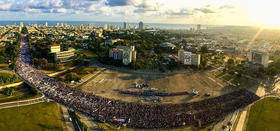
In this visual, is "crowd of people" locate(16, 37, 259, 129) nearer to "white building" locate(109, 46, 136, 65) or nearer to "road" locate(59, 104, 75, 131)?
"road" locate(59, 104, 75, 131)

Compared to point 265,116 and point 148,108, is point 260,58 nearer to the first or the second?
point 265,116

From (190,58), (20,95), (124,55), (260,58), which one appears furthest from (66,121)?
(260,58)

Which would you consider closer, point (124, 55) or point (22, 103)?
point (22, 103)

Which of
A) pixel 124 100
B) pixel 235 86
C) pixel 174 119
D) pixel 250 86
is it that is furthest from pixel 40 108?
pixel 250 86

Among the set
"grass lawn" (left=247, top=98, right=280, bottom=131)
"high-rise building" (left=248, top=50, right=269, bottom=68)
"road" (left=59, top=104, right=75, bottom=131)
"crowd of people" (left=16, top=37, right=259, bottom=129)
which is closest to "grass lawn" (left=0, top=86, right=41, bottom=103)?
"crowd of people" (left=16, top=37, right=259, bottom=129)

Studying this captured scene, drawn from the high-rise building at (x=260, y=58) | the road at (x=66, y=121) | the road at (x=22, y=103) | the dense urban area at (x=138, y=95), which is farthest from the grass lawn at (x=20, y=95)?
the high-rise building at (x=260, y=58)

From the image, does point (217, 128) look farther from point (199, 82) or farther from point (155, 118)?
point (199, 82)
